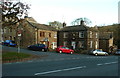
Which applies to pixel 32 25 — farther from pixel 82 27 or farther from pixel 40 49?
pixel 82 27

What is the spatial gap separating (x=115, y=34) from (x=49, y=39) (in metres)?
25.1

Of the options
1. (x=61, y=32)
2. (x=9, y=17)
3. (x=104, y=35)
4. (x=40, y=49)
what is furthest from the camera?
(x=104, y=35)

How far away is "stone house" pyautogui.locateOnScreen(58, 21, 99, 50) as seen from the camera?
134 ft

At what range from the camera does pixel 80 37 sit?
41812mm

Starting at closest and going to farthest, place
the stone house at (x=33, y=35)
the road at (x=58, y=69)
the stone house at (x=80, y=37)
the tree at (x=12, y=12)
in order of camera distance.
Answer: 1. the road at (x=58, y=69)
2. the tree at (x=12, y=12)
3. the stone house at (x=33, y=35)
4. the stone house at (x=80, y=37)

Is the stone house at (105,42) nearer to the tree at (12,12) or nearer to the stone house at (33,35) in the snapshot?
the stone house at (33,35)

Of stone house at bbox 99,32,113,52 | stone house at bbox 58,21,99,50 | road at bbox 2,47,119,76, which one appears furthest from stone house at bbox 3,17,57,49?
road at bbox 2,47,119,76

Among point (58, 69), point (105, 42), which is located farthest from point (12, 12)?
point (105, 42)

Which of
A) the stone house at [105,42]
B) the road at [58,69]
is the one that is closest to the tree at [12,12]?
the road at [58,69]

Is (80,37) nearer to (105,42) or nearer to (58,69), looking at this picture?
(105,42)

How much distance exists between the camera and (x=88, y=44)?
134ft

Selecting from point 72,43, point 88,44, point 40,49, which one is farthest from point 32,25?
point 88,44

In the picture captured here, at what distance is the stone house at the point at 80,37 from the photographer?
4072cm

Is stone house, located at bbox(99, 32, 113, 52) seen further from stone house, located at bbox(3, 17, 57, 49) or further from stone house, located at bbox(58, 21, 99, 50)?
stone house, located at bbox(3, 17, 57, 49)
